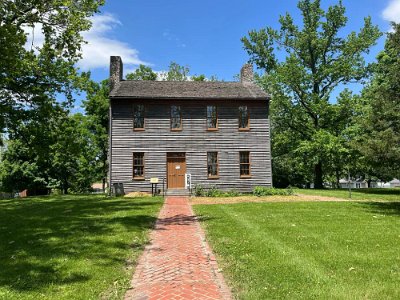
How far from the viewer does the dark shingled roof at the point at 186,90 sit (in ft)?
82.4

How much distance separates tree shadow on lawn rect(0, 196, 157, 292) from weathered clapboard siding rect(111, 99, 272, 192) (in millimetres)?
9636

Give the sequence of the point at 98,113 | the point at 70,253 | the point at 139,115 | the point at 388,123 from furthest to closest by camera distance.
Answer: the point at 98,113, the point at 139,115, the point at 388,123, the point at 70,253

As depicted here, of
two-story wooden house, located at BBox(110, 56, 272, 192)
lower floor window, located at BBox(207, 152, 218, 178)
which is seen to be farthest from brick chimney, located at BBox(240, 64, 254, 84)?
lower floor window, located at BBox(207, 152, 218, 178)

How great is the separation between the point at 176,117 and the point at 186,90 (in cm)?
226

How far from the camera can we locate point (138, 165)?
24875mm

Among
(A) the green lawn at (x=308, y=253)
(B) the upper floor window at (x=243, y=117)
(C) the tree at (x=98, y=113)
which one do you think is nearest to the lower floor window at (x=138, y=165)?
(B) the upper floor window at (x=243, y=117)

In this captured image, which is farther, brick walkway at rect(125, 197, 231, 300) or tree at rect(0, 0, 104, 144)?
tree at rect(0, 0, 104, 144)

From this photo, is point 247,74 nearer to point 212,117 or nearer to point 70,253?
point 212,117

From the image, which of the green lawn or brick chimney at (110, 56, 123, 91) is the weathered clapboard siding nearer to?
brick chimney at (110, 56, 123, 91)

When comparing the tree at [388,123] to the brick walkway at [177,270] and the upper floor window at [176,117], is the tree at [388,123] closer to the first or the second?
the brick walkway at [177,270]

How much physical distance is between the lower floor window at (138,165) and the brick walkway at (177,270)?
1443 centimetres

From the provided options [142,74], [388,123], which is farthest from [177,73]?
[388,123]

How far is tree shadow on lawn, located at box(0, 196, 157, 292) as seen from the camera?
6.39m

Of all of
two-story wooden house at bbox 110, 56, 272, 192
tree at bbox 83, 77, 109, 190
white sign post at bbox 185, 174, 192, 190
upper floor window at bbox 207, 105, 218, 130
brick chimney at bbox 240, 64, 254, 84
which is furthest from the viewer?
tree at bbox 83, 77, 109, 190
